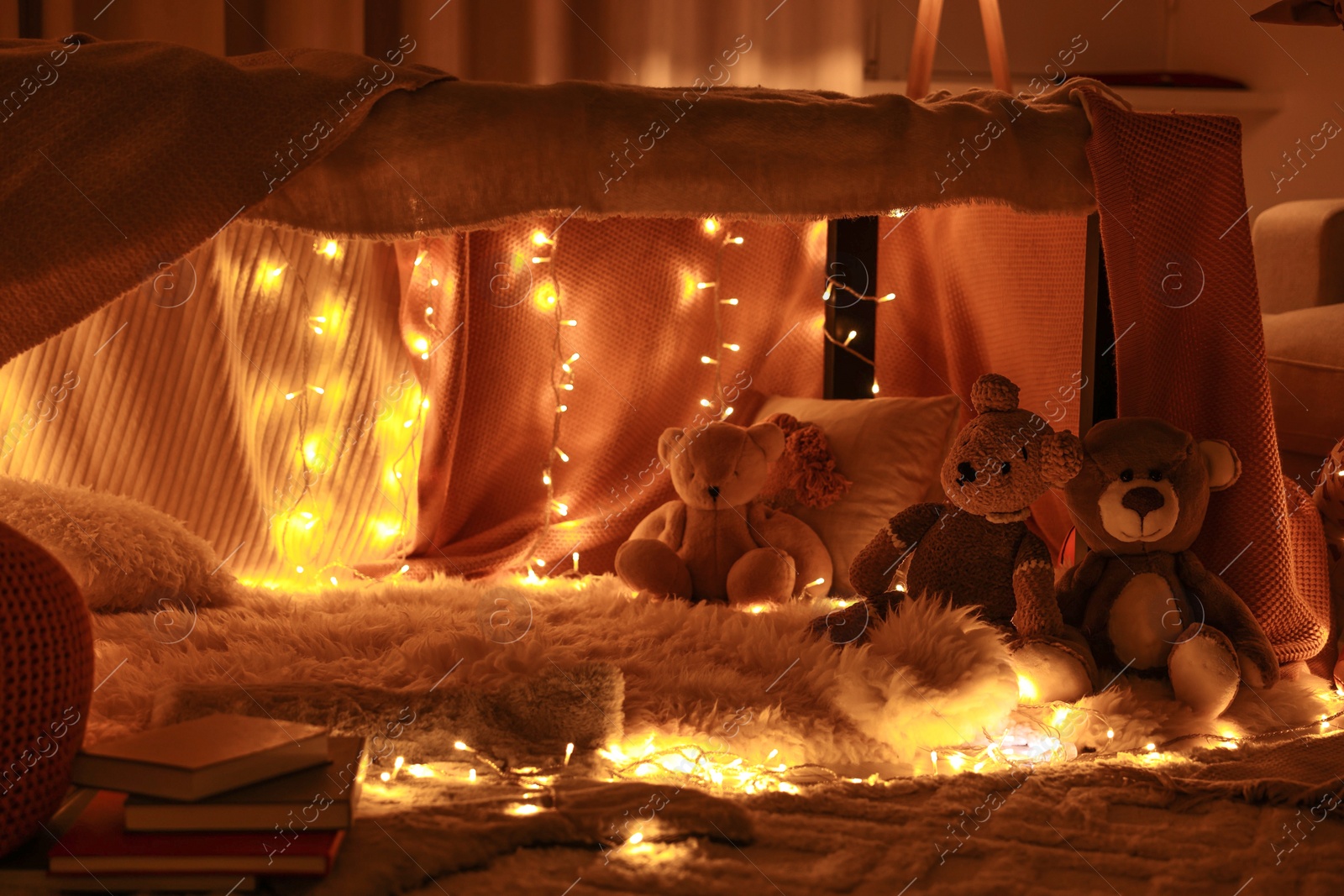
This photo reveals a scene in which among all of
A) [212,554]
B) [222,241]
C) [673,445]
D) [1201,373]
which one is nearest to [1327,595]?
[1201,373]

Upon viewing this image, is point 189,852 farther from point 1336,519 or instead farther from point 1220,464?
point 1336,519

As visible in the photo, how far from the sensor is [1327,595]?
1322 mm

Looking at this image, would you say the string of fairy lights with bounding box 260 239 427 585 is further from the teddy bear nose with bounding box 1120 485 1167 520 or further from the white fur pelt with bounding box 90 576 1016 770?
the teddy bear nose with bounding box 1120 485 1167 520

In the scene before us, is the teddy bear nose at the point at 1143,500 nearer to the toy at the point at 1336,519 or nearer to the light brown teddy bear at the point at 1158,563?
the light brown teddy bear at the point at 1158,563

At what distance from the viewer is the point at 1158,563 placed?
1.22 metres

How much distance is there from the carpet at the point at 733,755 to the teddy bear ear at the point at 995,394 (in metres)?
0.25

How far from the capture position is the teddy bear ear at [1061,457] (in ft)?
3.89

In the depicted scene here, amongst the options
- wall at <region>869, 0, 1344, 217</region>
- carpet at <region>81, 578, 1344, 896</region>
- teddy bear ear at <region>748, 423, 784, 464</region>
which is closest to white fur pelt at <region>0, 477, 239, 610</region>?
carpet at <region>81, 578, 1344, 896</region>

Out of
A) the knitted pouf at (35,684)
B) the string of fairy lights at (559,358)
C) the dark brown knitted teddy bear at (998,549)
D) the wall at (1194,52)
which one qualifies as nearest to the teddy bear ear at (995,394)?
the dark brown knitted teddy bear at (998,549)

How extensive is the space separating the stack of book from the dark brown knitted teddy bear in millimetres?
649

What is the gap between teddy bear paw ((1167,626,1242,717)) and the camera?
1124mm

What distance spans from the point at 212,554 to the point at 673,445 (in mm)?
650

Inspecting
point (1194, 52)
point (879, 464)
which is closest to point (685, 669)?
point (879, 464)

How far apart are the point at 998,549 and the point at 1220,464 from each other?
255 mm
